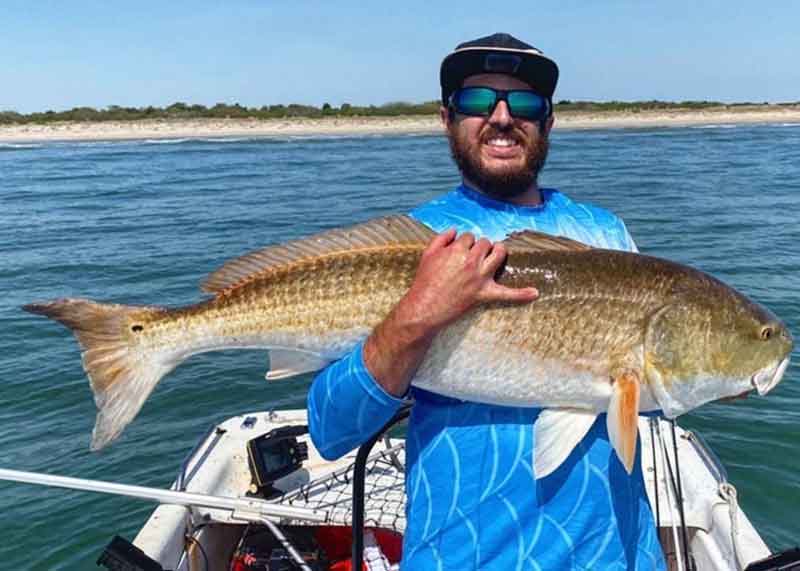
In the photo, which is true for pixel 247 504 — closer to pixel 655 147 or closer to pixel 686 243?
pixel 686 243

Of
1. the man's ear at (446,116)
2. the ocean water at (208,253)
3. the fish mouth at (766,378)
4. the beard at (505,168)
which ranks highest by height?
the man's ear at (446,116)

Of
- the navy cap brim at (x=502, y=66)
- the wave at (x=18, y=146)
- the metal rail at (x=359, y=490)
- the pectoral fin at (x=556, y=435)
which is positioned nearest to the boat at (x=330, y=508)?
the metal rail at (x=359, y=490)

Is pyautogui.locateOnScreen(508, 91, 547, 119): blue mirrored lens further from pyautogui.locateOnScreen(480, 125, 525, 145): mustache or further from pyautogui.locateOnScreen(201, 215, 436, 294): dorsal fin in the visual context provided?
pyautogui.locateOnScreen(201, 215, 436, 294): dorsal fin

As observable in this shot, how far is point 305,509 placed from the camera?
13.0ft

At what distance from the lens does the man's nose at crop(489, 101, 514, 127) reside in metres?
2.54

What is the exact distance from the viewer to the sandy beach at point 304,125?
2499 inches

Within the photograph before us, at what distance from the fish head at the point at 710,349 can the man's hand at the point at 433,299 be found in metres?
0.59

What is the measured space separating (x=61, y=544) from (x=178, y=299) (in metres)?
6.64

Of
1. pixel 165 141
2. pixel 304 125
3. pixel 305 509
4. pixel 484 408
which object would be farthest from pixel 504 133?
pixel 304 125

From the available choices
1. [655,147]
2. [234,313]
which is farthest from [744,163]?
[234,313]

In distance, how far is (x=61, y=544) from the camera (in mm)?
6043

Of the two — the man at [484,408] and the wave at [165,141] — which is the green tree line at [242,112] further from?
the man at [484,408]

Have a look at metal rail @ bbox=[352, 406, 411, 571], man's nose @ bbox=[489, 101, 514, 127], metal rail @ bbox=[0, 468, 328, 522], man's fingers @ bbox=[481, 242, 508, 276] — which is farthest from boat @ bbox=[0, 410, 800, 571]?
man's nose @ bbox=[489, 101, 514, 127]

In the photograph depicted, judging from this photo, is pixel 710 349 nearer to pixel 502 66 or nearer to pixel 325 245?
Answer: pixel 502 66
